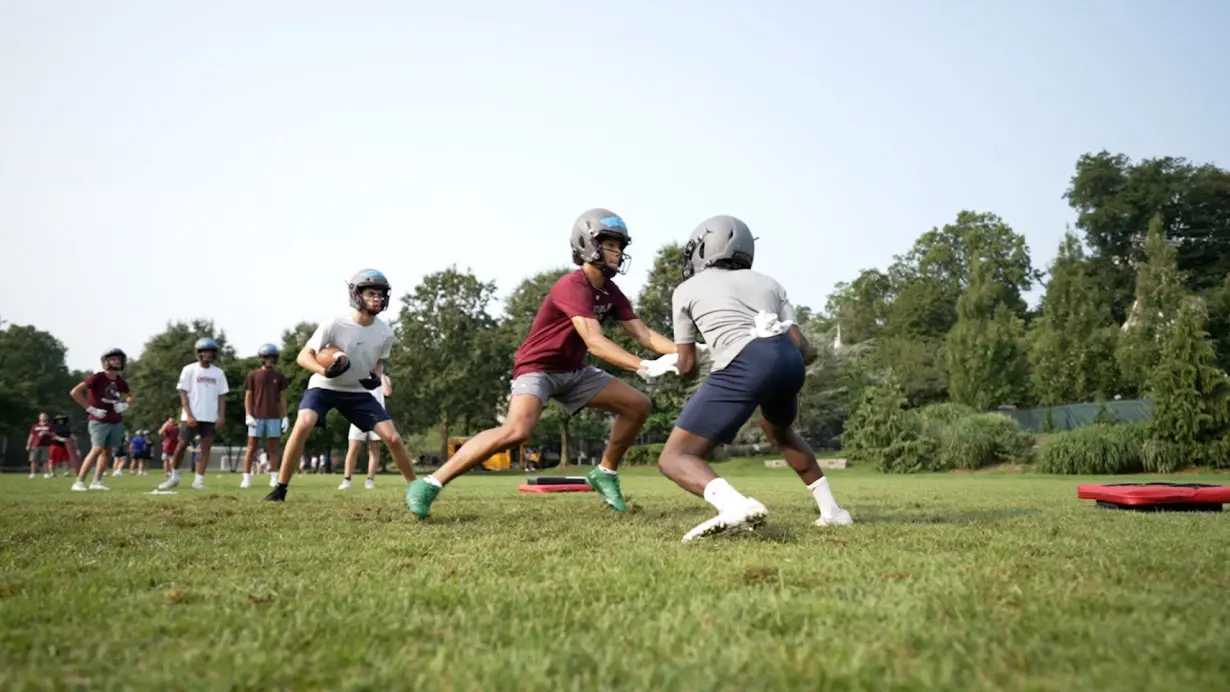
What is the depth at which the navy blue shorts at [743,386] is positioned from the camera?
5430mm

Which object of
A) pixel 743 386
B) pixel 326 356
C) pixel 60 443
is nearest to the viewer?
pixel 743 386

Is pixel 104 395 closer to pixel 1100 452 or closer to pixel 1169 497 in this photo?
pixel 1169 497

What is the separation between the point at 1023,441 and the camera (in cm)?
2947

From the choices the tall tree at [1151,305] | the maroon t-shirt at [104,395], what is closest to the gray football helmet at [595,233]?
the maroon t-shirt at [104,395]

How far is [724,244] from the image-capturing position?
578 centimetres

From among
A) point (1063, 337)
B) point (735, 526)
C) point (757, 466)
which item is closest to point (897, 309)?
point (1063, 337)

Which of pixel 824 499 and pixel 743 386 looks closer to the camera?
pixel 743 386

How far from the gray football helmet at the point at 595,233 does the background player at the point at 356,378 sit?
3.01 metres

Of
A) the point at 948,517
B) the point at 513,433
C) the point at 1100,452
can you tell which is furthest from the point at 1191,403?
the point at 513,433

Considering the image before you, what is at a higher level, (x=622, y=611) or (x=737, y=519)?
(x=737, y=519)

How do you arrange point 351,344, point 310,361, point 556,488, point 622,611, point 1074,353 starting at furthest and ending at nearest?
point 1074,353
point 556,488
point 351,344
point 310,361
point 622,611

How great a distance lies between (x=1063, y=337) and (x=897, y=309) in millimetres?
31324

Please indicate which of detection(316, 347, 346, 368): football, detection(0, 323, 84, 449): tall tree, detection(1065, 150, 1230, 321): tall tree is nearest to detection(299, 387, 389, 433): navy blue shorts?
detection(316, 347, 346, 368): football

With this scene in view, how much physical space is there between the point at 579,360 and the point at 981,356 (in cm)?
4464
